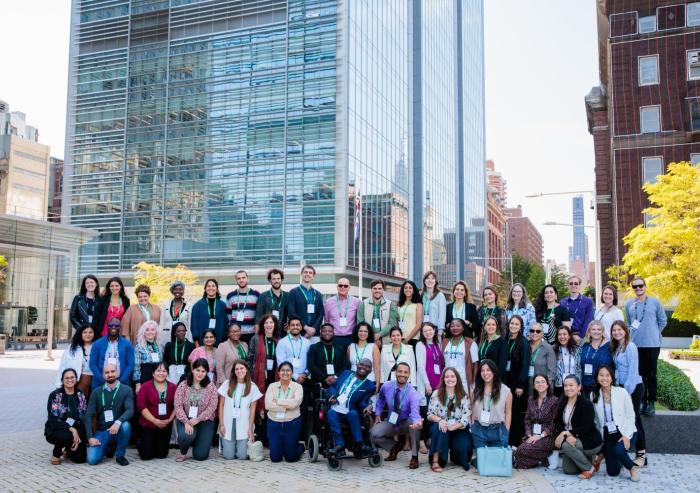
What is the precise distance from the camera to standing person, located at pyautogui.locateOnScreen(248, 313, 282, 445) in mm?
10203

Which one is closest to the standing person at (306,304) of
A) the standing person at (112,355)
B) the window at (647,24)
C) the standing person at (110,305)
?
the standing person at (112,355)

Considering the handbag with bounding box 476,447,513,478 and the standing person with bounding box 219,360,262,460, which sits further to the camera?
the standing person with bounding box 219,360,262,460

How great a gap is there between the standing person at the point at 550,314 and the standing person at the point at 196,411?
5.16 meters

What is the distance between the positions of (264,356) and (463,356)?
306cm

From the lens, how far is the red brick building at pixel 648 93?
42375 mm

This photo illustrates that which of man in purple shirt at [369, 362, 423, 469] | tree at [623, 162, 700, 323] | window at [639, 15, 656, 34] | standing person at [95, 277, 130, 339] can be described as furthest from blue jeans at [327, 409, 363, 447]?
window at [639, 15, 656, 34]

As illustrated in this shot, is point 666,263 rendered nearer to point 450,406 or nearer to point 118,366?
point 450,406

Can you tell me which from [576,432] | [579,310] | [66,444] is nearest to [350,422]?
[576,432]

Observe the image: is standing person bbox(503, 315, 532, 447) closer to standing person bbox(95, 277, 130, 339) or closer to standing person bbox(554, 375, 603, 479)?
standing person bbox(554, 375, 603, 479)

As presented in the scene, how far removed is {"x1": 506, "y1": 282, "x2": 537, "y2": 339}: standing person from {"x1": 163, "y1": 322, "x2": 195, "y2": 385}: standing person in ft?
16.7

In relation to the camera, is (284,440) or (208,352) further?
(208,352)

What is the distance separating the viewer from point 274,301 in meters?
11.1

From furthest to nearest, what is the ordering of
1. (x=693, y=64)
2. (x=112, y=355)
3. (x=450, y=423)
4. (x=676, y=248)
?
(x=693, y=64), (x=676, y=248), (x=112, y=355), (x=450, y=423)

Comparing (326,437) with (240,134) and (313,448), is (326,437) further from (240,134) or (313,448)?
(240,134)
